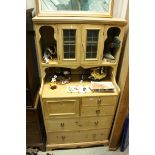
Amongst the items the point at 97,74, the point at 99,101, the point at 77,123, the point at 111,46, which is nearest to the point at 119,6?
the point at 111,46

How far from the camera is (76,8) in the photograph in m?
1.56

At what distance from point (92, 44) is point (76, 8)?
35 centimetres

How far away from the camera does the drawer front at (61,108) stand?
66.1 inches

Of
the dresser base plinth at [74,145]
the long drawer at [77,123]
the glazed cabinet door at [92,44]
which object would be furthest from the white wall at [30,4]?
the dresser base plinth at [74,145]

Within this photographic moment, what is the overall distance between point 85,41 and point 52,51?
1.22 feet

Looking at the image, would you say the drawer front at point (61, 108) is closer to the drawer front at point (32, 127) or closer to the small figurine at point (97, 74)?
the drawer front at point (32, 127)

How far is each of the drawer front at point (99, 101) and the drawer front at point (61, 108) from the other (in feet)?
0.29

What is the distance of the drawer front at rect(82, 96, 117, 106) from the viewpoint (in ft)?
5.58

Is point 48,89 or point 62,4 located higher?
point 62,4

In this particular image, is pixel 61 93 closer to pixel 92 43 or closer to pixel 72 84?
pixel 72 84

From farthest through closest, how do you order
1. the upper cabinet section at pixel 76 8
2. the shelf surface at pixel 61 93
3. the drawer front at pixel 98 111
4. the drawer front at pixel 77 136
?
the drawer front at pixel 77 136 → the drawer front at pixel 98 111 → the shelf surface at pixel 61 93 → the upper cabinet section at pixel 76 8
